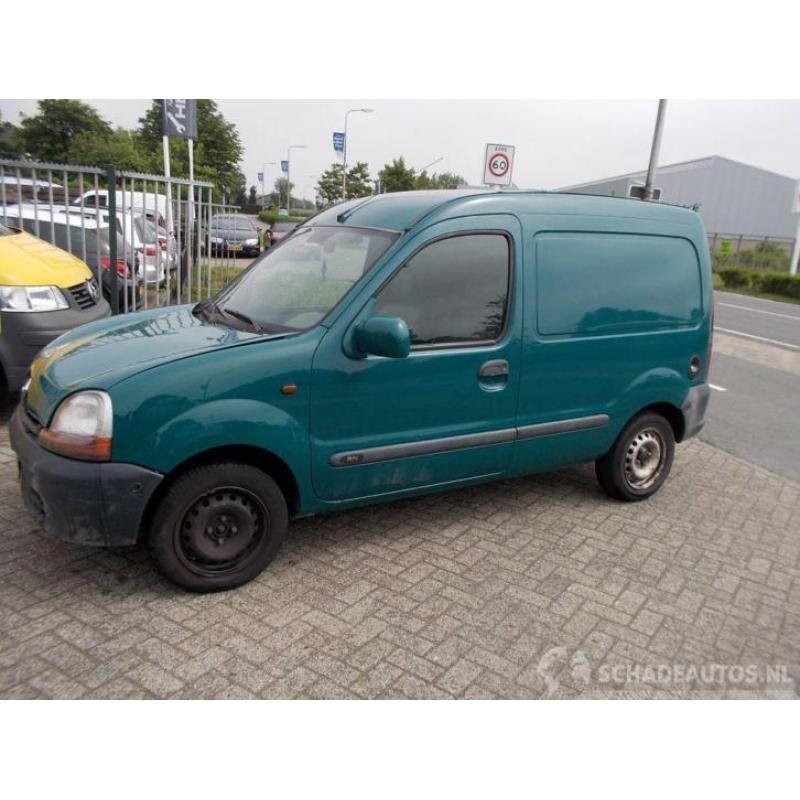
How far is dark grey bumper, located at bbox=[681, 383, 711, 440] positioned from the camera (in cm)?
479

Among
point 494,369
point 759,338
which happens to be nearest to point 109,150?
point 759,338

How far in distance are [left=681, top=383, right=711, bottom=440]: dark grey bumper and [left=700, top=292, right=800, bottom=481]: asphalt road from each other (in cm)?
161

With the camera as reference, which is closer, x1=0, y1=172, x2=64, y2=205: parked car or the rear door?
the rear door

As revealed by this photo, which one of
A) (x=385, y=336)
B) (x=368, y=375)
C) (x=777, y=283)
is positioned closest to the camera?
(x=385, y=336)

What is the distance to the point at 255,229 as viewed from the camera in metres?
19.0

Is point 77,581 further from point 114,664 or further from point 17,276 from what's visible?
point 17,276

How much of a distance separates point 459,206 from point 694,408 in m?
2.43

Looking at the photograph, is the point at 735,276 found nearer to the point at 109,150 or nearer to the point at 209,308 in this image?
the point at 109,150

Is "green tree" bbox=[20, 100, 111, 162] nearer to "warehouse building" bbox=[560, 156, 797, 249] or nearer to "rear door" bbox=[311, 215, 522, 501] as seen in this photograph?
"warehouse building" bbox=[560, 156, 797, 249]

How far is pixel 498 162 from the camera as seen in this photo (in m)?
13.6

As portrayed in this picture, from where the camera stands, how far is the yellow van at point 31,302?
5.14 m

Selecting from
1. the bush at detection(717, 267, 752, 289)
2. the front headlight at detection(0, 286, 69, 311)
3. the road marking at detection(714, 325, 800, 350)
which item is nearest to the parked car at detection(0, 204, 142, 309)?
the front headlight at detection(0, 286, 69, 311)

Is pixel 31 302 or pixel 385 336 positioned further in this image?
pixel 31 302

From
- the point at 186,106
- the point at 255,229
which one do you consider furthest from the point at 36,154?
the point at 186,106
